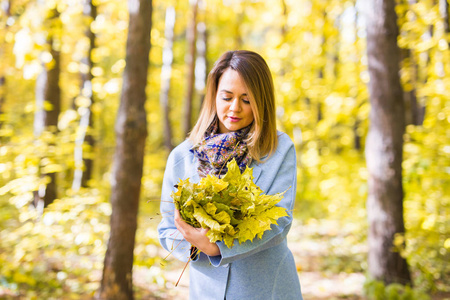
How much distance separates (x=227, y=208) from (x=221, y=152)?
393mm

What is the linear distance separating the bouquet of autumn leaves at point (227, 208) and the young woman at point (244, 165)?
215 millimetres

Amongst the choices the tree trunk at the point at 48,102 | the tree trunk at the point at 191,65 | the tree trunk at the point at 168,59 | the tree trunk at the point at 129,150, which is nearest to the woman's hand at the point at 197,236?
the tree trunk at the point at 129,150

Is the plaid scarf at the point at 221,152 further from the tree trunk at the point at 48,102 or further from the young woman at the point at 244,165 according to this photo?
→ the tree trunk at the point at 48,102

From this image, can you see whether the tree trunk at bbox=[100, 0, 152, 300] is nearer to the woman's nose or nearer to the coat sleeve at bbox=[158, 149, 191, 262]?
the coat sleeve at bbox=[158, 149, 191, 262]

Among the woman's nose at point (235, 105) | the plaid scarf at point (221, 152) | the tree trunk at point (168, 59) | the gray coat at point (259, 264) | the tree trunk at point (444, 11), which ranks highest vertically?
the tree trunk at point (168, 59)

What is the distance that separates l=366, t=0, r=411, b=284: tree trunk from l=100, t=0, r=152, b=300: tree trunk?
2732 millimetres

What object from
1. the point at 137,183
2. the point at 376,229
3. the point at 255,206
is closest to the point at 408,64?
the point at 376,229

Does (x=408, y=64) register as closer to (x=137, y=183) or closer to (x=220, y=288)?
(x=137, y=183)

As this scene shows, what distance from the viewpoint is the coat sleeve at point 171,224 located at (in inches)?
61.7

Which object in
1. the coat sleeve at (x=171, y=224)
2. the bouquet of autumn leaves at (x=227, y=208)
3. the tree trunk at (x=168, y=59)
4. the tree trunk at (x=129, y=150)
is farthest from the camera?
the tree trunk at (x=168, y=59)

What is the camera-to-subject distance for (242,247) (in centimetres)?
133

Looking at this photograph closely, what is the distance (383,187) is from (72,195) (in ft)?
12.6

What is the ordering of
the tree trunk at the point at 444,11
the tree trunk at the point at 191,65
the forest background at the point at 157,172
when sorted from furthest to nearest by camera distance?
the tree trunk at the point at 191,65, the tree trunk at the point at 444,11, the forest background at the point at 157,172

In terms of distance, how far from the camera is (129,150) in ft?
11.1
